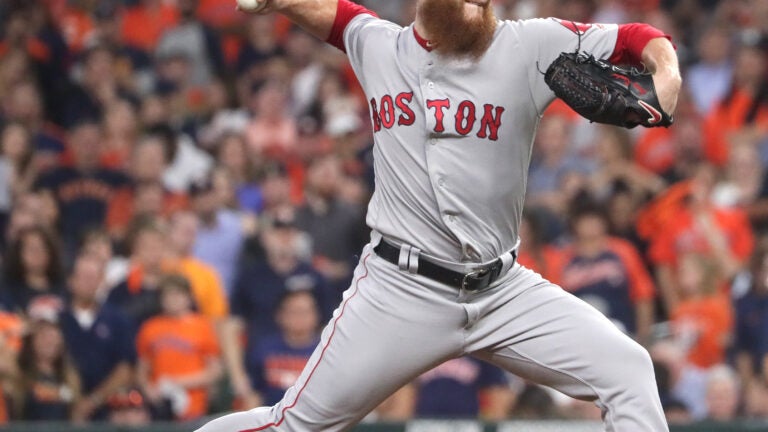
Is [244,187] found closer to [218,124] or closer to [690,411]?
[218,124]

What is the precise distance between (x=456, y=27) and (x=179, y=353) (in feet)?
13.4

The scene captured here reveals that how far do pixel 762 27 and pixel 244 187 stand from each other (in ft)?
13.0

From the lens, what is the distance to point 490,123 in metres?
4.56

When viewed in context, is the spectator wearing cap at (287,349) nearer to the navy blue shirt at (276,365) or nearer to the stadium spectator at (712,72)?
the navy blue shirt at (276,365)

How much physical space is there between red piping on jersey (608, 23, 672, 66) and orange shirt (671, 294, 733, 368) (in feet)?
12.9

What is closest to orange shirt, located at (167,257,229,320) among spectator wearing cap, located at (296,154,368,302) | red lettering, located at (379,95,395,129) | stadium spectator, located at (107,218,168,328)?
stadium spectator, located at (107,218,168,328)

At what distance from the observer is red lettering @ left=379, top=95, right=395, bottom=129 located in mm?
4681

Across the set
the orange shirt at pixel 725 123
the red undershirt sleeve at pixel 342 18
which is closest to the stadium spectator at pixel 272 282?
the orange shirt at pixel 725 123

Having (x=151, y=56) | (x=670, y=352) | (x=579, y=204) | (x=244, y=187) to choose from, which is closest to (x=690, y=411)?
(x=670, y=352)

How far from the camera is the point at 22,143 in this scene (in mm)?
10094

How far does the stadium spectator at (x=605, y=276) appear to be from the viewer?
329 inches

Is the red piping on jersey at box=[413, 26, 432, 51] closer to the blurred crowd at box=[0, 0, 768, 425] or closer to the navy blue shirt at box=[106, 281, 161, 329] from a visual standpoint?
the blurred crowd at box=[0, 0, 768, 425]

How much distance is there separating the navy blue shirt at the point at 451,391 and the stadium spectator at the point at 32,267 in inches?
89.7

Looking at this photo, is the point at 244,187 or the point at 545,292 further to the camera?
the point at 244,187
